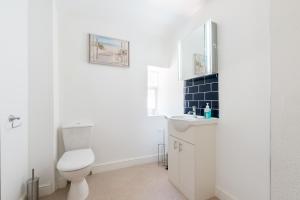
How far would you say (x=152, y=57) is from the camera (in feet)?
8.55

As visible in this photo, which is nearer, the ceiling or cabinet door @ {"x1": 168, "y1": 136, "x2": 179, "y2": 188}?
cabinet door @ {"x1": 168, "y1": 136, "x2": 179, "y2": 188}

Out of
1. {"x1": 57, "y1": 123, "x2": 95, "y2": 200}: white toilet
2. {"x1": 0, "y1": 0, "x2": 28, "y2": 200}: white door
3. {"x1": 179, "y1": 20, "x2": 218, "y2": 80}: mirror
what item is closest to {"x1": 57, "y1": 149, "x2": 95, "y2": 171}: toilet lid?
{"x1": 57, "y1": 123, "x2": 95, "y2": 200}: white toilet

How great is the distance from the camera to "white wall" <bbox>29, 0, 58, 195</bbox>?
164 cm

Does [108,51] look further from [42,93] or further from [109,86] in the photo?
[42,93]

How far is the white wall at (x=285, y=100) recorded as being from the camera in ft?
1.62

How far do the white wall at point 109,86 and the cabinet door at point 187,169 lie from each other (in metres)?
0.98

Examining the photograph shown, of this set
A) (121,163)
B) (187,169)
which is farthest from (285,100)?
(121,163)

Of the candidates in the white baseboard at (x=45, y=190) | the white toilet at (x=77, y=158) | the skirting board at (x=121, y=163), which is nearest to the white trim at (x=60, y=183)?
the skirting board at (x=121, y=163)

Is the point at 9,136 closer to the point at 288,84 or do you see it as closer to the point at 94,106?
the point at 94,106

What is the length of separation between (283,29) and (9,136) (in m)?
1.99

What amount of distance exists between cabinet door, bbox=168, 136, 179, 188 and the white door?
5.46ft

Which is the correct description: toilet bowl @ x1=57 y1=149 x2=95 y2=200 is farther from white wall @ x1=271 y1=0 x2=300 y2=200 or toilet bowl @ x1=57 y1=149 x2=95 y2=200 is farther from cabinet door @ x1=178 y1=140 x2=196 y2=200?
white wall @ x1=271 y1=0 x2=300 y2=200

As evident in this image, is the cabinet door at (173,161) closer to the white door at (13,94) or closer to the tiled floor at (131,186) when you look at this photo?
the tiled floor at (131,186)

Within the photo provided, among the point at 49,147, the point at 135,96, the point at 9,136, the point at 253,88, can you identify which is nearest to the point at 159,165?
the point at 135,96
